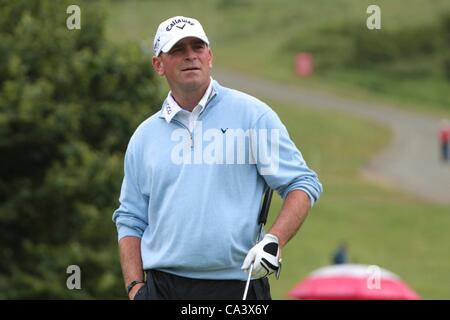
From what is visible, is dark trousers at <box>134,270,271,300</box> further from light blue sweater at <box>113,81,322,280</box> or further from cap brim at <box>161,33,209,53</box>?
cap brim at <box>161,33,209,53</box>

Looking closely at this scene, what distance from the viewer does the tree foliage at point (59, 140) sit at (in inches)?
1047

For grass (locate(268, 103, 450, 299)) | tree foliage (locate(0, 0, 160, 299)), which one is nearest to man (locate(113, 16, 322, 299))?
tree foliage (locate(0, 0, 160, 299))

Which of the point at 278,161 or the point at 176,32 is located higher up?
the point at 176,32

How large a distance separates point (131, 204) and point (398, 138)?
5928cm

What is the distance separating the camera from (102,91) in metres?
28.6

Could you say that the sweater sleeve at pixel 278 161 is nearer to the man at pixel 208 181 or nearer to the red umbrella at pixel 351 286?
the man at pixel 208 181

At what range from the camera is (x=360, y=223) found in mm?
50750

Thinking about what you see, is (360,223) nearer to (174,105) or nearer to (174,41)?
(174,105)

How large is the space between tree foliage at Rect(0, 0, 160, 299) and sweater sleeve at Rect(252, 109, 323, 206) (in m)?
19.5

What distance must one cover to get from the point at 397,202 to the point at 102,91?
89.8 ft

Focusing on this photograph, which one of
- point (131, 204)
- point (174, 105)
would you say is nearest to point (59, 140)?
point (131, 204)

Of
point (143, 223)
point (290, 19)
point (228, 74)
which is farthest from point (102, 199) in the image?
point (290, 19)

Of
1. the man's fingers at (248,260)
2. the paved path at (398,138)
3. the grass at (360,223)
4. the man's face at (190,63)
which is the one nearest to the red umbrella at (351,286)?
the grass at (360,223)

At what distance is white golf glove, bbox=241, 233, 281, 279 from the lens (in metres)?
6.18
